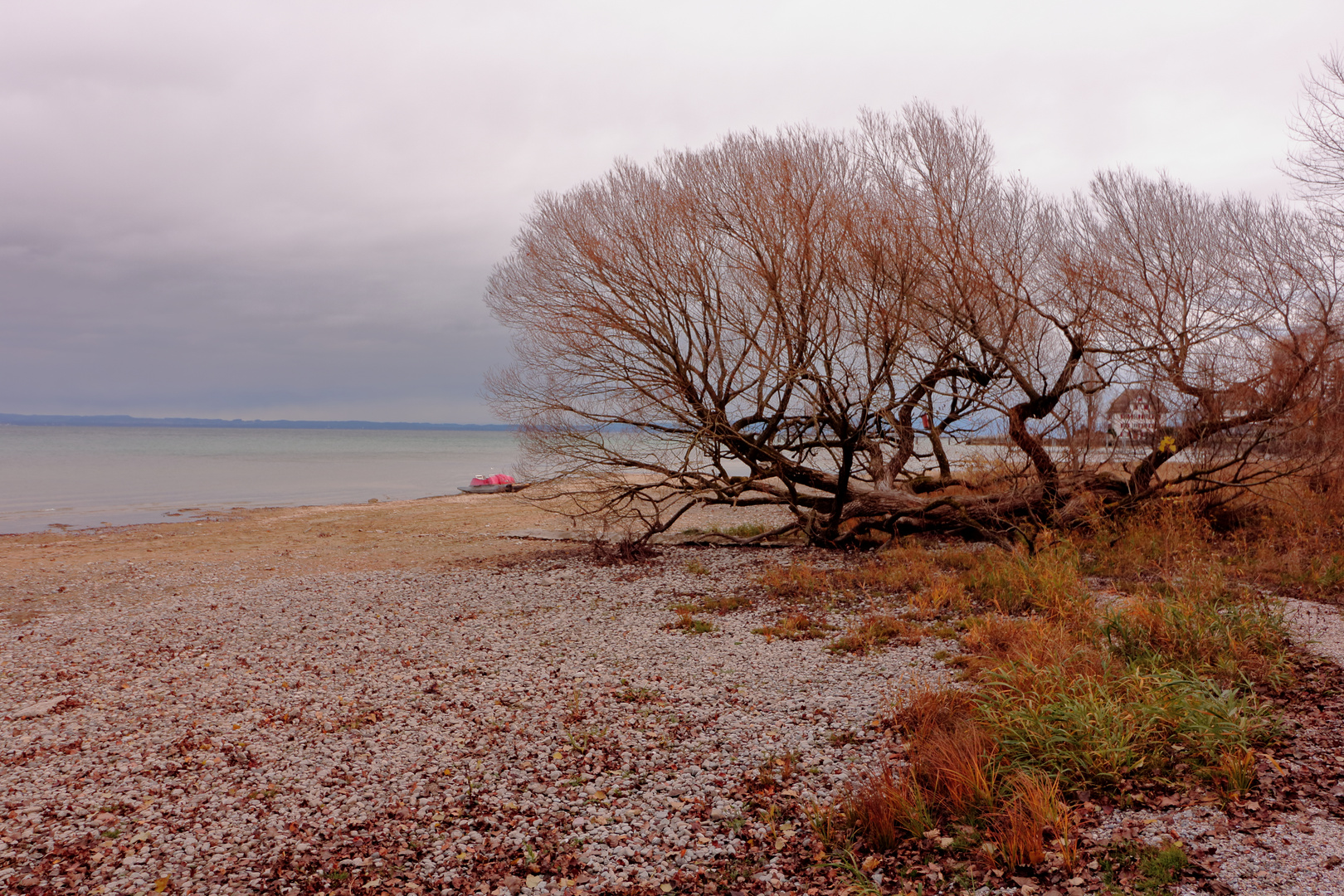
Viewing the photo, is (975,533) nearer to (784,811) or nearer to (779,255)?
(779,255)

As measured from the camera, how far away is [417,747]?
232 inches

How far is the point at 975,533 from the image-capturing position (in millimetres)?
13992

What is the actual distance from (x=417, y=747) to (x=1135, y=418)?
1236cm

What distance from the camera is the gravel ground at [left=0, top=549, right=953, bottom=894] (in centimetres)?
445

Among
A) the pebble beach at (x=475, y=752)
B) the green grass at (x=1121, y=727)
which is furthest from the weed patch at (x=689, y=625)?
the green grass at (x=1121, y=727)

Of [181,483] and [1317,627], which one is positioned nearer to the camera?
[1317,627]

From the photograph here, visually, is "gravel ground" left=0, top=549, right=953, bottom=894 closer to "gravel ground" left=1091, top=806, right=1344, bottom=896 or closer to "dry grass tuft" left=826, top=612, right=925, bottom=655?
"dry grass tuft" left=826, top=612, right=925, bottom=655

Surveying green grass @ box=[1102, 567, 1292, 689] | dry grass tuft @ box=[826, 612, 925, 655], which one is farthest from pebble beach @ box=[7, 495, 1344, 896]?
green grass @ box=[1102, 567, 1292, 689]

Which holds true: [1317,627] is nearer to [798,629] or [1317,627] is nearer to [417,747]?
[798,629]

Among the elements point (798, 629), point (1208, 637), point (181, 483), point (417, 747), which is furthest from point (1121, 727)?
point (181, 483)

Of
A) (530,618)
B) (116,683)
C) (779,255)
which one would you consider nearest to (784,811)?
(530,618)

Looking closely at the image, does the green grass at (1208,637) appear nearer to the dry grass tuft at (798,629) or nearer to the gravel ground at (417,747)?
the gravel ground at (417,747)

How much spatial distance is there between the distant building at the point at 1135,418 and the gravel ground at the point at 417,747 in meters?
7.38

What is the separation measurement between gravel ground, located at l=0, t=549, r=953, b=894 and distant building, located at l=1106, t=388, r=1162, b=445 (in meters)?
7.38
